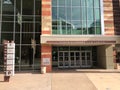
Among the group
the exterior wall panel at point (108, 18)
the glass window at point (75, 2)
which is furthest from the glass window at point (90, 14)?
the exterior wall panel at point (108, 18)

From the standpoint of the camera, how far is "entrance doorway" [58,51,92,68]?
31.6 m

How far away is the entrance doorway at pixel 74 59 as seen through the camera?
104 ft

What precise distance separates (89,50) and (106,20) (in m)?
6.20

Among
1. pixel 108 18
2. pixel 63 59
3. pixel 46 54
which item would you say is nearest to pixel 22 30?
pixel 46 54

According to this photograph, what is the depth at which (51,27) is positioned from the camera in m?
26.4

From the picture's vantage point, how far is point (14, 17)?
27.4 m

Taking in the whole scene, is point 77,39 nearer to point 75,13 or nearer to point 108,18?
point 75,13

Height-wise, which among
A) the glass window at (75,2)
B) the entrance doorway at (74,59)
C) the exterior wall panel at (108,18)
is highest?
the glass window at (75,2)

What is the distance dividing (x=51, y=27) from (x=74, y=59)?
7571 mm

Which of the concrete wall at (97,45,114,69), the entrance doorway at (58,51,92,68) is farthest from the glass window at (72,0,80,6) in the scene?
the entrance doorway at (58,51,92,68)

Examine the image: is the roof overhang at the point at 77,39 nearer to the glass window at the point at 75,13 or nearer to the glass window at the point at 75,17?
the glass window at the point at 75,17

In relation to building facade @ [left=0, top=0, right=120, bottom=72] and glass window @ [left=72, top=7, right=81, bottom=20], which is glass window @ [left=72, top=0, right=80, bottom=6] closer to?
building facade @ [left=0, top=0, right=120, bottom=72]

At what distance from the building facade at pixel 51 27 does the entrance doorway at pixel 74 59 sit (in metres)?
3.96

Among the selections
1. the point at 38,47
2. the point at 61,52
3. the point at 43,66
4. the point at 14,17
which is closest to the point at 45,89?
the point at 43,66
